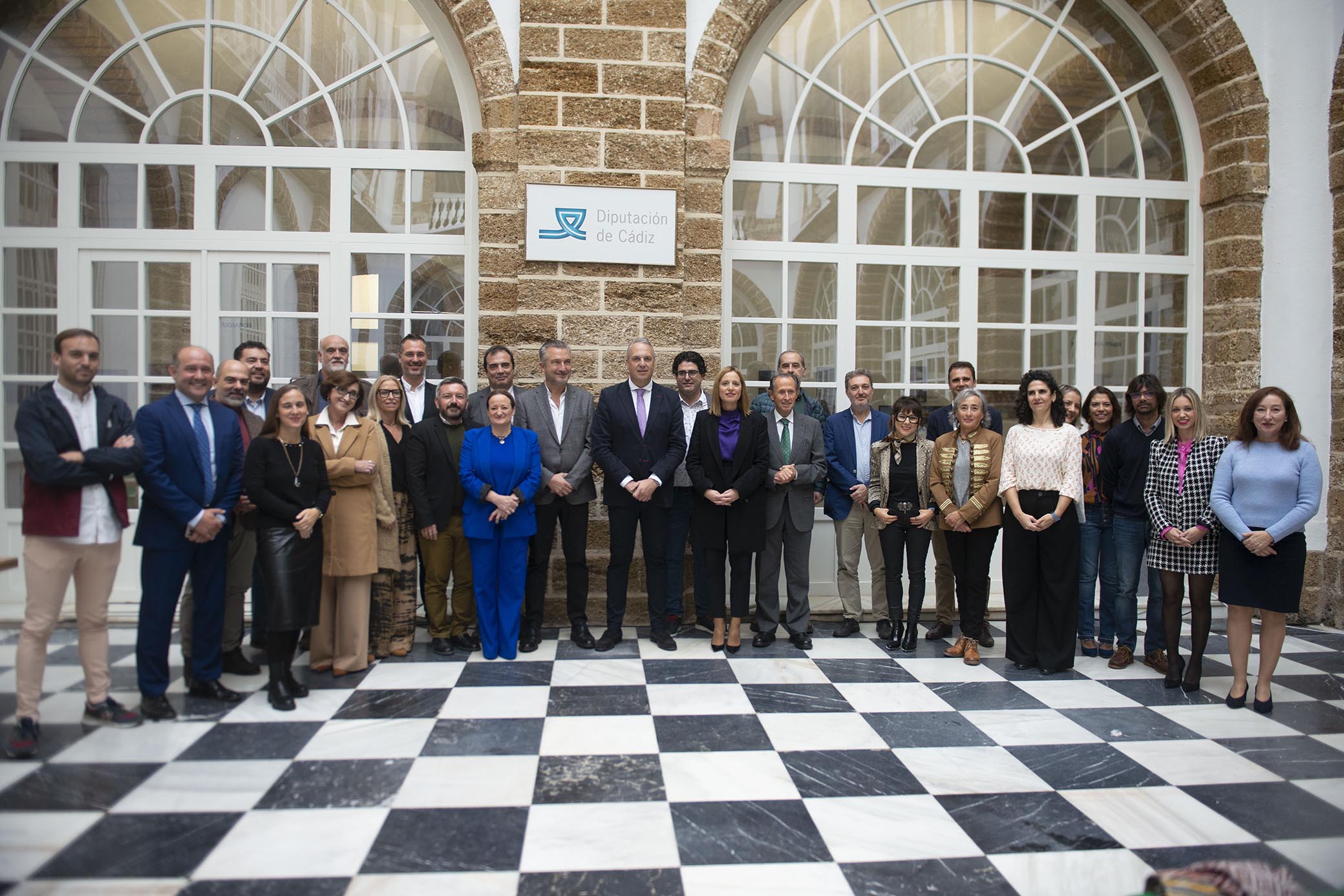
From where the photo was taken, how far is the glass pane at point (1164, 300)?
629 cm

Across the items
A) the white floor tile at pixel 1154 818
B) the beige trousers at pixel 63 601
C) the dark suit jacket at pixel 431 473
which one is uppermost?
the dark suit jacket at pixel 431 473

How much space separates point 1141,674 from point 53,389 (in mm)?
5286

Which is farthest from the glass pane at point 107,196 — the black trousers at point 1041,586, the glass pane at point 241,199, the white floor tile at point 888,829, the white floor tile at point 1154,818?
the white floor tile at point 1154,818

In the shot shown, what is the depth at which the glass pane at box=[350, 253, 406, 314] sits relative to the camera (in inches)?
220

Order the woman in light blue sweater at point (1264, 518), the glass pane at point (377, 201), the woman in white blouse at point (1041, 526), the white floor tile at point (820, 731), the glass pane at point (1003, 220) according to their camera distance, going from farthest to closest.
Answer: the glass pane at point (1003, 220) < the glass pane at point (377, 201) < the woman in white blouse at point (1041, 526) < the woman in light blue sweater at point (1264, 518) < the white floor tile at point (820, 731)

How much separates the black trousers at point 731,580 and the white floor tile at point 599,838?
2.04m

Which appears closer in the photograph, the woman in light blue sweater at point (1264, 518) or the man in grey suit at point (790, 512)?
the woman in light blue sweater at point (1264, 518)

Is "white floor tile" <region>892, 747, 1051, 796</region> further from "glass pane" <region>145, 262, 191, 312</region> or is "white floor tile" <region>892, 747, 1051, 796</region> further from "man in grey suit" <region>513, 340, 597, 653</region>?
"glass pane" <region>145, 262, 191, 312</region>

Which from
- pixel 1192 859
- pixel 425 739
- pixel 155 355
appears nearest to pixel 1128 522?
pixel 1192 859

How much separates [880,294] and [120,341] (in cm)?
516

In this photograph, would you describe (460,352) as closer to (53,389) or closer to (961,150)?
(53,389)

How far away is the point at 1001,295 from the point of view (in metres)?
6.15

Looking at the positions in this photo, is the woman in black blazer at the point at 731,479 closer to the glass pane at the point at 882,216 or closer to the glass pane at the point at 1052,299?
the glass pane at the point at 882,216

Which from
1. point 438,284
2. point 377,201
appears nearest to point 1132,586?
point 438,284
